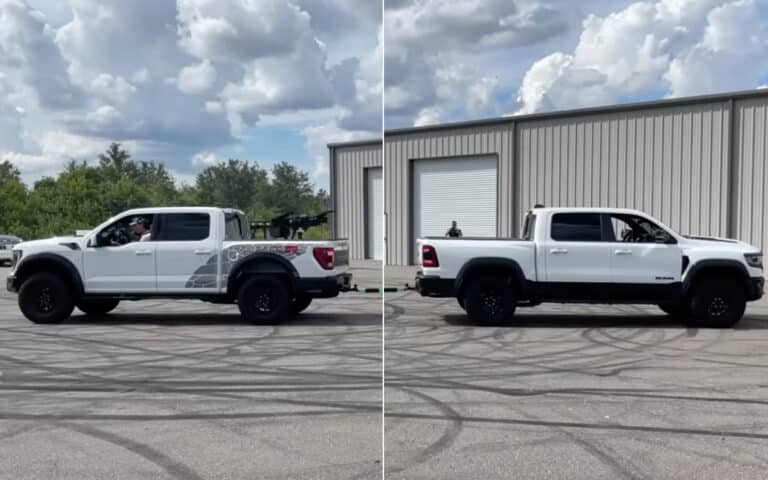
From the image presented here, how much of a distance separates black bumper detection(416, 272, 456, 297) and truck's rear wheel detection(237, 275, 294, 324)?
6.86 feet

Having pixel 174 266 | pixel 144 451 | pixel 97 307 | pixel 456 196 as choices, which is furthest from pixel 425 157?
pixel 144 451

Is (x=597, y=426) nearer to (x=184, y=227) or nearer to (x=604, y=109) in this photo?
(x=184, y=227)

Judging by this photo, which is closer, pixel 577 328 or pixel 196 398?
pixel 196 398

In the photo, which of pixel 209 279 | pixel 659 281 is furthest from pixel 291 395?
pixel 659 281

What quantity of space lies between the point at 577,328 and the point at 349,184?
1855 cm

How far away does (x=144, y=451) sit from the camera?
4.86 metres

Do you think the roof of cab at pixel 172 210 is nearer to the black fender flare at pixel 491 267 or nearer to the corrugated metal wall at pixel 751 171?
the black fender flare at pixel 491 267

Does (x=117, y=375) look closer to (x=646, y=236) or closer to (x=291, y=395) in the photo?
(x=291, y=395)

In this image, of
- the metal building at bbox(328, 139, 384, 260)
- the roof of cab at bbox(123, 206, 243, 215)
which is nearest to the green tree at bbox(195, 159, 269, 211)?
the roof of cab at bbox(123, 206, 243, 215)

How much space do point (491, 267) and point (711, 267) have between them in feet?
10.8

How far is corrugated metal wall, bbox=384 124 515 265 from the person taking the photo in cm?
2369

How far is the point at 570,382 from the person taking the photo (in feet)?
23.0

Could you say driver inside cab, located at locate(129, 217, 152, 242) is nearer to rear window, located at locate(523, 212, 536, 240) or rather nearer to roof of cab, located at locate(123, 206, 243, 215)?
roof of cab, located at locate(123, 206, 243, 215)

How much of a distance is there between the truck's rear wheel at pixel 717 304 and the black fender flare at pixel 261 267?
6.05 m
